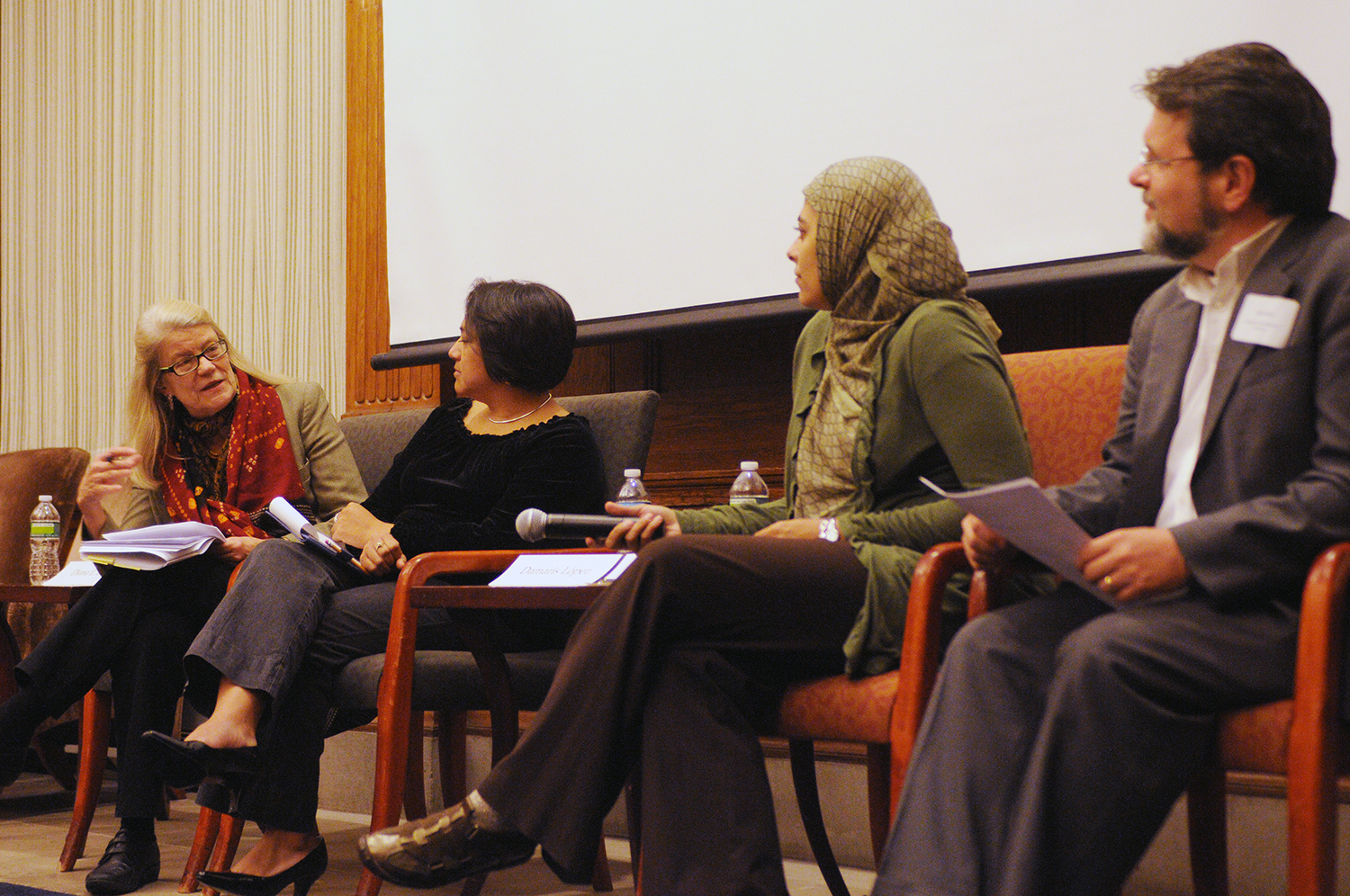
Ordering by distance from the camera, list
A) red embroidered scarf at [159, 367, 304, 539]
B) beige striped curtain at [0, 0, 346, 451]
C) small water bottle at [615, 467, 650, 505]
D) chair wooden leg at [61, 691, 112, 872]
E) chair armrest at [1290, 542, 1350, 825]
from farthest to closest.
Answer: beige striped curtain at [0, 0, 346, 451]
red embroidered scarf at [159, 367, 304, 539]
chair wooden leg at [61, 691, 112, 872]
small water bottle at [615, 467, 650, 505]
chair armrest at [1290, 542, 1350, 825]

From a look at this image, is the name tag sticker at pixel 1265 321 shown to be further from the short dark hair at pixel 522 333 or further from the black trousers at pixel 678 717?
the short dark hair at pixel 522 333

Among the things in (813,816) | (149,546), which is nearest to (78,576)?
(149,546)

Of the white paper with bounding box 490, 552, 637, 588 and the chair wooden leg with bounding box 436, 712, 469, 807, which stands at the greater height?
the white paper with bounding box 490, 552, 637, 588

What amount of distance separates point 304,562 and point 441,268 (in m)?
1.45

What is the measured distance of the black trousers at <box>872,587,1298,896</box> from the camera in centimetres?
119

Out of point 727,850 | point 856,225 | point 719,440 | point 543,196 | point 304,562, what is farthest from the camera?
point 543,196

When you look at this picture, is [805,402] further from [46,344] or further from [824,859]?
[46,344]

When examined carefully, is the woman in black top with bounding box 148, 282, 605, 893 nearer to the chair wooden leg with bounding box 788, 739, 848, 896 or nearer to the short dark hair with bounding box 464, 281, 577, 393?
the short dark hair with bounding box 464, 281, 577, 393

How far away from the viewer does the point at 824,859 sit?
200cm

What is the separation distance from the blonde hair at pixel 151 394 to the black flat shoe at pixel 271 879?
1038mm

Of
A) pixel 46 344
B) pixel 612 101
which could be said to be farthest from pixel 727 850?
pixel 46 344

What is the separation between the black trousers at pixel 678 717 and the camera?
1422mm

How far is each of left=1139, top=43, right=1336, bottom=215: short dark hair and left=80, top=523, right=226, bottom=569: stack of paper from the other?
1724 millimetres

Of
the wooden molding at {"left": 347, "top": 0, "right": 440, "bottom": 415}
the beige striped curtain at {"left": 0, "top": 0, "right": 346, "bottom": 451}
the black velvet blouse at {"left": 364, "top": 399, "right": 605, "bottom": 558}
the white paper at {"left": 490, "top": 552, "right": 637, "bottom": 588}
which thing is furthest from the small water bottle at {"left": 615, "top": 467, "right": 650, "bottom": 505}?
the beige striped curtain at {"left": 0, "top": 0, "right": 346, "bottom": 451}
